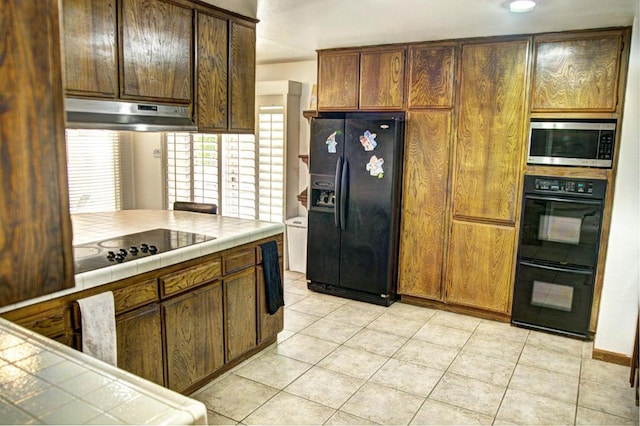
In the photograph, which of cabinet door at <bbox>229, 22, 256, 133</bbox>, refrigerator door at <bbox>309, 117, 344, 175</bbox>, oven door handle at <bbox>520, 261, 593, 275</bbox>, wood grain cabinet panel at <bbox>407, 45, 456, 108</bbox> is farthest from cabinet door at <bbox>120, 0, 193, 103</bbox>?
oven door handle at <bbox>520, 261, 593, 275</bbox>

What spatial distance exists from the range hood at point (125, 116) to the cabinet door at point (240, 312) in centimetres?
101

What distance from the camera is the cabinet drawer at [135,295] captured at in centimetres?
228

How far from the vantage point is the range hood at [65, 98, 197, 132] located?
2490 mm

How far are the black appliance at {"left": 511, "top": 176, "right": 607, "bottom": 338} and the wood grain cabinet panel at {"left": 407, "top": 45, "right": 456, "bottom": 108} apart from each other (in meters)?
0.98

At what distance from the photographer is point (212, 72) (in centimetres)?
327

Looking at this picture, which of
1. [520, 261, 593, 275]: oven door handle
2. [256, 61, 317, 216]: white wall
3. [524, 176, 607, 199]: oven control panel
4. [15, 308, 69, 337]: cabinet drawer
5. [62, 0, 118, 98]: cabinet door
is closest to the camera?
[15, 308, 69, 337]: cabinet drawer

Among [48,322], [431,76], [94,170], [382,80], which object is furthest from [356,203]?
[94,170]

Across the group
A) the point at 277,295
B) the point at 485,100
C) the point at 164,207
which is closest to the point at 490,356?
the point at 277,295

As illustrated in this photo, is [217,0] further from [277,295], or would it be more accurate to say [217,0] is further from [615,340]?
[615,340]

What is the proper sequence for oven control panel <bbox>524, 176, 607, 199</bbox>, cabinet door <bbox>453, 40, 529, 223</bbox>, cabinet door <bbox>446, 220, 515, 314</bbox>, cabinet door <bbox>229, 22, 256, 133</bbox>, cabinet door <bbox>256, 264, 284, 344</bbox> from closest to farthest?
cabinet door <bbox>256, 264, 284, 344</bbox> → cabinet door <bbox>229, 22, 256, 133</bbox> → oven control panel <bbox>524, 176, 607, 199</bbox> → cabinet door <bbox>453, 40, 529, 223</bbox> → cabinet door <bbox>446, 220, 515, 314</bbox>

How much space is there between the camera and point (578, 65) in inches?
140

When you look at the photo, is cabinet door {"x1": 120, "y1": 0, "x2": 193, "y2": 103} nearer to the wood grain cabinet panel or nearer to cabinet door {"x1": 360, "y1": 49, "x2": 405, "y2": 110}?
cabinet door {"x1": 360, "y1": 49, "x2": 405, "y2": 110}

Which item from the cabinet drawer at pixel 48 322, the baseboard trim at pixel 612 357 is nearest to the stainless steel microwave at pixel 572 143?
the baseboard trim at pixel 612 357

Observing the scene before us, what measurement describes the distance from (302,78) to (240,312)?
3.15 meters
